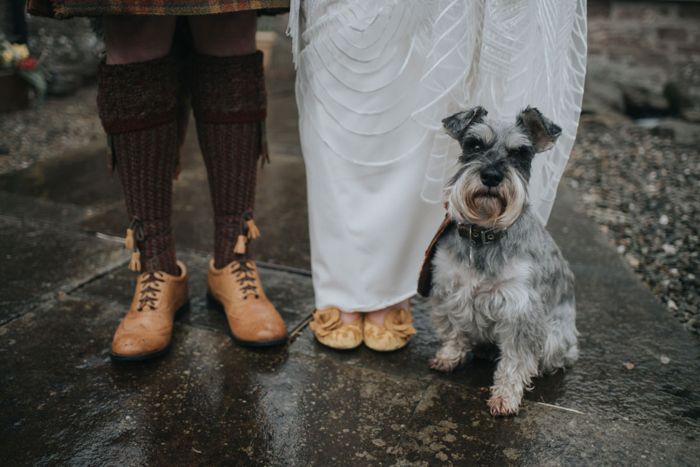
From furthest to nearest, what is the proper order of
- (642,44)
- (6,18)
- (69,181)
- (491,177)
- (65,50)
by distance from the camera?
(642,44)
(65,50)
(6,18)
(69,181)
(491,177)

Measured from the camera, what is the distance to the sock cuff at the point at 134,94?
1.92 metres

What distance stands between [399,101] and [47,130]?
4.37 metres

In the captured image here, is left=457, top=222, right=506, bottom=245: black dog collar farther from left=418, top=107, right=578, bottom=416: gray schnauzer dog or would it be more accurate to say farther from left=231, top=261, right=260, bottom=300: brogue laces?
left=231, top=261, right=260, bottom=300: brogue laces

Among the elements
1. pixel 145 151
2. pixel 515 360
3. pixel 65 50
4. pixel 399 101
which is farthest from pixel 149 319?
pixel 65 50

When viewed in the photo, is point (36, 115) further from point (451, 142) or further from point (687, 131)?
point (687, 131)

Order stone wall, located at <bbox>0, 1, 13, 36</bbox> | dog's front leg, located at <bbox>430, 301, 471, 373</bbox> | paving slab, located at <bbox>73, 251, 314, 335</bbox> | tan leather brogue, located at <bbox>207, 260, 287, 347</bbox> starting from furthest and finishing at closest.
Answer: stone wall, located at <bbox>0, 1, 13, 36</bbox> < paving slab, located at <bbox>73, 251, 314, 335</bbox> < tan leather brogue, located at <bbox>207, 260, 287, 347</bbox> < dog's front leg, located at <bbox>430, 301, 471, 373</bbox>

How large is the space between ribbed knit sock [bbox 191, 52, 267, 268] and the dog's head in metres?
0.81

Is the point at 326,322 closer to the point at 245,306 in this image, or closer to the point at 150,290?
the point at 245,306

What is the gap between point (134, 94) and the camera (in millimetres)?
1946

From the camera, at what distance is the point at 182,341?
219 centimetres

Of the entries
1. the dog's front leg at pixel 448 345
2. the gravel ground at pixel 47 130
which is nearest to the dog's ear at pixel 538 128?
the dog's front leg at pixel 448 345

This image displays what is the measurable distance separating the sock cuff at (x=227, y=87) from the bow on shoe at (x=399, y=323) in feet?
3.14

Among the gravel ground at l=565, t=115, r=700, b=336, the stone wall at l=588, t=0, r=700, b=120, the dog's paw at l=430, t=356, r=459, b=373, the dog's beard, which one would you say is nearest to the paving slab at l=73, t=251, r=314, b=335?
the dog's paw at l=430, t=356, r=459, b=373

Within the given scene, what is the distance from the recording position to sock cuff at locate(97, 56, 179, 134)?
192 cm
